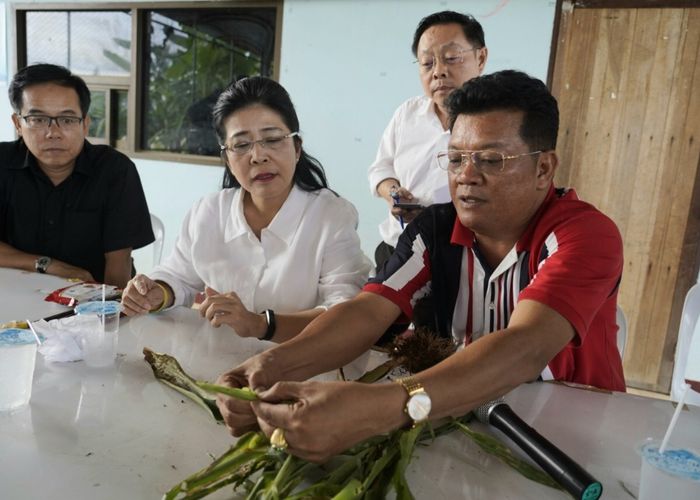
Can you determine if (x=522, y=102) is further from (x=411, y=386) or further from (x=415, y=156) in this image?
(x=415, y=156)

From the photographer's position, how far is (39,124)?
2043 millimetres

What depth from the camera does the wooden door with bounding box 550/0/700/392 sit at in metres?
2.83

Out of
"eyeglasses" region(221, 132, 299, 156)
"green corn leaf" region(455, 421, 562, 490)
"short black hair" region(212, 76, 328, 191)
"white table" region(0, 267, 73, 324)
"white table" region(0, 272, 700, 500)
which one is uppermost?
"short black hair" region(212, 76, 328, 191)

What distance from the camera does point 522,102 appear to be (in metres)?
1.27

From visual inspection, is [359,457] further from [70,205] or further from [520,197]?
[70,205]

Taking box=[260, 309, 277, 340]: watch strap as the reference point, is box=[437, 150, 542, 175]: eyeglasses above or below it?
above

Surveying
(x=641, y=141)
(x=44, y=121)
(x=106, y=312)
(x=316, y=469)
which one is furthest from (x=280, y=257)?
(x=641, y=141)

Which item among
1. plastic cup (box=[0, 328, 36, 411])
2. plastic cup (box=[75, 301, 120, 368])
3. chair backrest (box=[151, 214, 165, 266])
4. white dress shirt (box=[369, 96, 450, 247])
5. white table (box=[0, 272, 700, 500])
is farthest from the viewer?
chair backrest (box=[151, 214, 165, 266])

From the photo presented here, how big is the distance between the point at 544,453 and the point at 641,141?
257 cm

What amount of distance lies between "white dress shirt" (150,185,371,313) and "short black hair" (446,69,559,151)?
617mm

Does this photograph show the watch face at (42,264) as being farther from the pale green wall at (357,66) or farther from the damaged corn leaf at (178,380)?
the pale green wall at (357,66)

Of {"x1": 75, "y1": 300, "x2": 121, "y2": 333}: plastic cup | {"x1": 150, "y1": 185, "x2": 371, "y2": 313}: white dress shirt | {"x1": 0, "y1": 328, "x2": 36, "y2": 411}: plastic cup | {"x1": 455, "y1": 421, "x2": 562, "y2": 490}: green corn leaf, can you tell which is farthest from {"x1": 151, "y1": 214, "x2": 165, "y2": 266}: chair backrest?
{"x1": 455, "y1": 421, "x2": 562, "y2": 490}: green corn leaf

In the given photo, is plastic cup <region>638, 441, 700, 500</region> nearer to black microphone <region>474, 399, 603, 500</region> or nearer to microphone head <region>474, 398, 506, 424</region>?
black microphone <region>474, 399, 603, 500</region>

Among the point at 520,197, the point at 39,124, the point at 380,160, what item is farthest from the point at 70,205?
the point at 520,197
